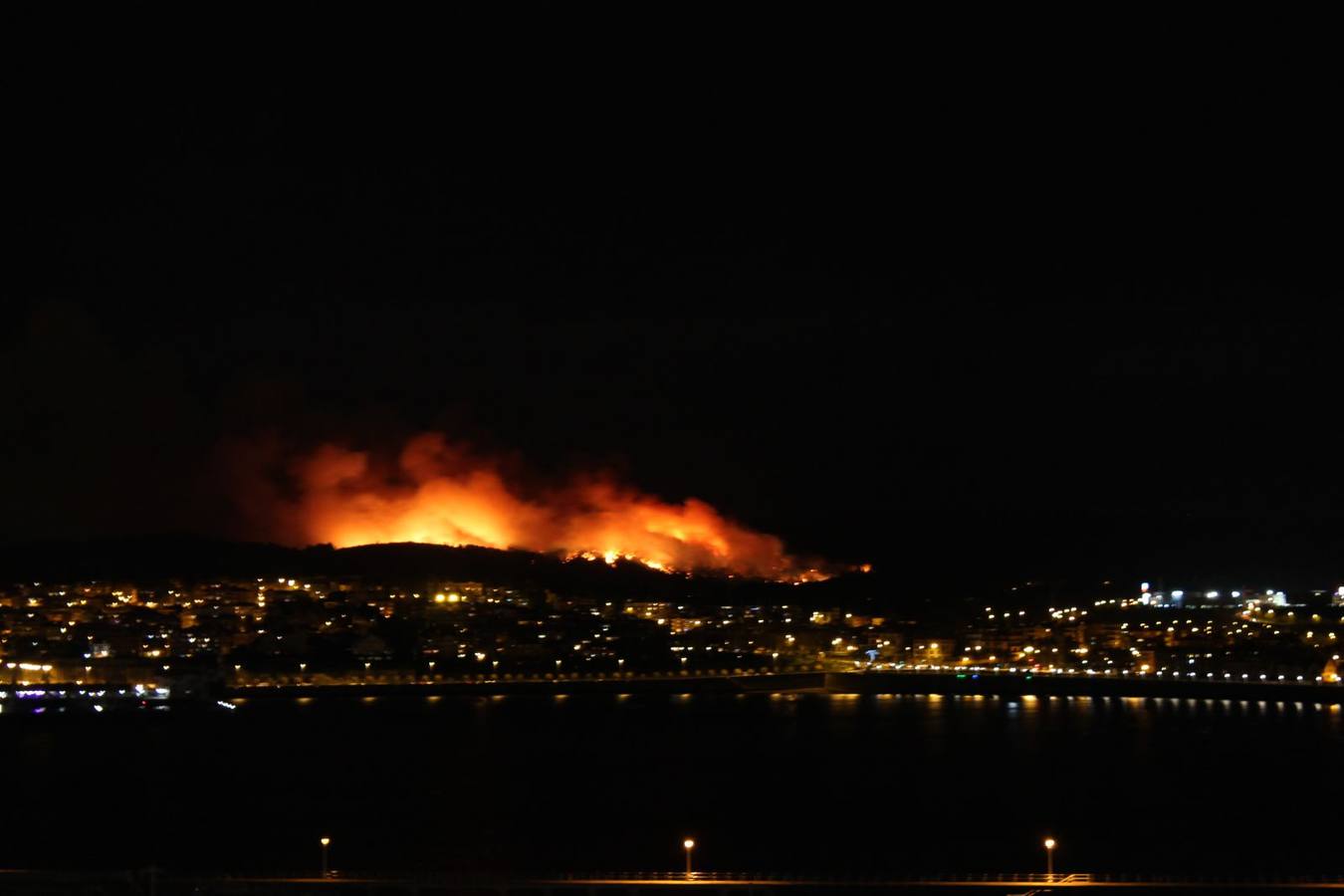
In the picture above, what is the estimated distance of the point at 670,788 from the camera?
15445 millimetres

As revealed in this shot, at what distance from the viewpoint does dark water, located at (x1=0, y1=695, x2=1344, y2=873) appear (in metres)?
12.1

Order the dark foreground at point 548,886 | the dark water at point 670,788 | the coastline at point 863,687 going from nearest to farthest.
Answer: the dark foreground at point 548,886
the dark water at point 670,788
the coastline at point 863,687

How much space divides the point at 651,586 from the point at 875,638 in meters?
5.83

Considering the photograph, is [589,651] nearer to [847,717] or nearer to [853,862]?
[847,717]

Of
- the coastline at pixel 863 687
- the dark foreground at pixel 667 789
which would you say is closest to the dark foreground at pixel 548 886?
the dark foreground at pixel 667 789

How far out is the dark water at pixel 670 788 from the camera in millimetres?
12133

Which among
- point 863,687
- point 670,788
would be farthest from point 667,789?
point 863,687

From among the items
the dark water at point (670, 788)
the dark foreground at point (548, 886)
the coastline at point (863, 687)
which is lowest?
the dark foreground at point (548, 886)

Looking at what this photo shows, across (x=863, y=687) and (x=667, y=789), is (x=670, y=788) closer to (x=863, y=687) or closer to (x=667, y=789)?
(x=667, y=789)

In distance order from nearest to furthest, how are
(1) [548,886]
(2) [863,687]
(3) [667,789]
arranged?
(1) [548,886]
(3) [667,789]
(2) [863,687]

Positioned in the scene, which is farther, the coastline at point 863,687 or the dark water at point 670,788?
the coastline at point 863,687

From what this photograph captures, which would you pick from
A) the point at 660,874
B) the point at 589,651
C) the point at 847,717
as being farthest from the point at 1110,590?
the point at 660,874

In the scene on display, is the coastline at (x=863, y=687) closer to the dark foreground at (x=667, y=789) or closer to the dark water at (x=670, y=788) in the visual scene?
the dark foreground at (x=667, y=789)

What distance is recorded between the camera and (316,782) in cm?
1570
